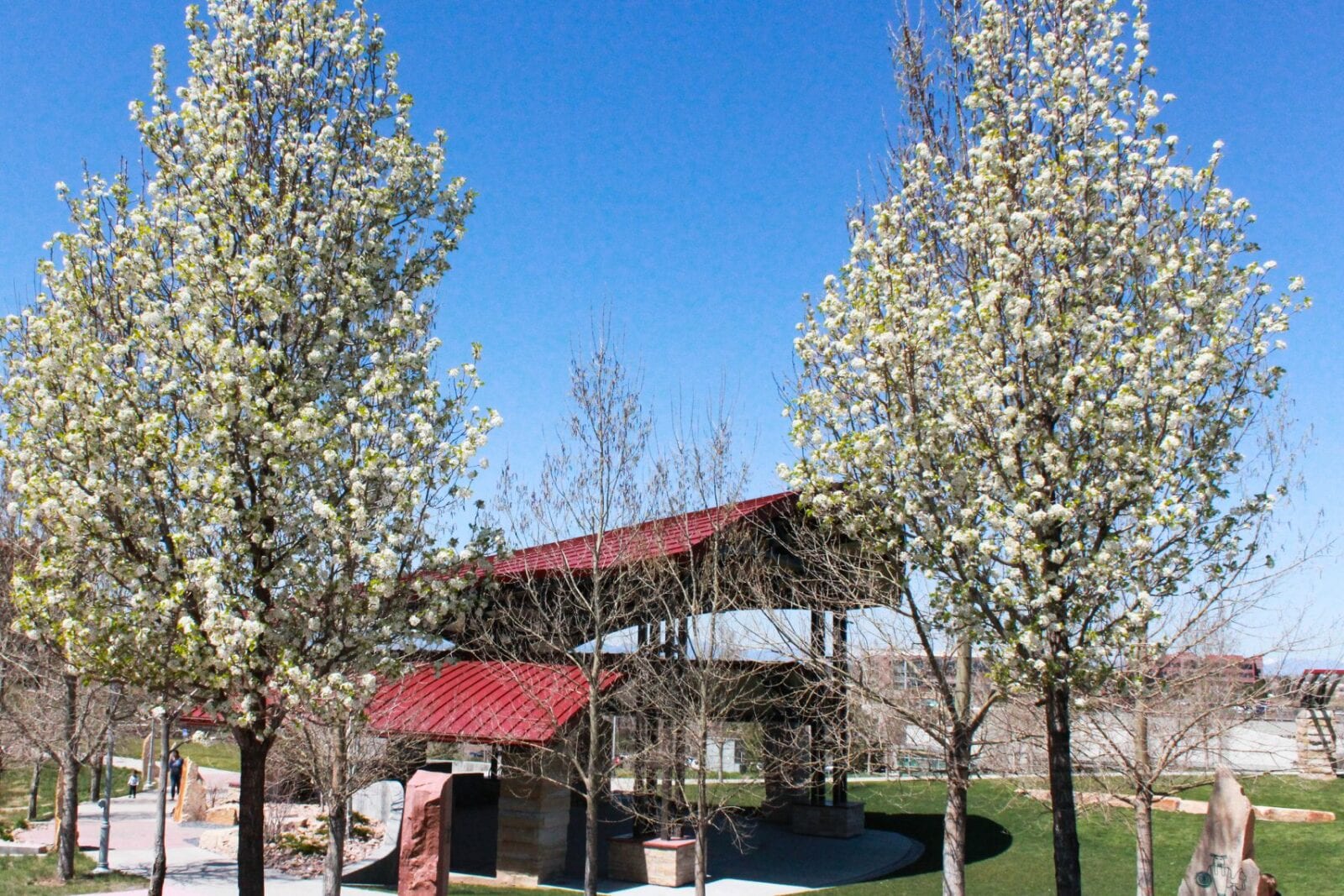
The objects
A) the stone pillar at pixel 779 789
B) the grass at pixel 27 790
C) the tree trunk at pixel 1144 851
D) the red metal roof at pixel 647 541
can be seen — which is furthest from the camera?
the grass at pixel 27 790

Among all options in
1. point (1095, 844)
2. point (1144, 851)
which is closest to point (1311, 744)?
point (1095, 844)

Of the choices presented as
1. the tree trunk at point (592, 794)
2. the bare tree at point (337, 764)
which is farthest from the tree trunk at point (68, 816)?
the tree trunk at point (592, 794)

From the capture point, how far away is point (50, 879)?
17.7 meters

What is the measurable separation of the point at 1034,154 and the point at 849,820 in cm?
1988

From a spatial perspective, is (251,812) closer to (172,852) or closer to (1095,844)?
(172,852)

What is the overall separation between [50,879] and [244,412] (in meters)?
14.0

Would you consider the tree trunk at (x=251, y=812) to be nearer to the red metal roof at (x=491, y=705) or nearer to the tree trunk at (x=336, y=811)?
the tree trunk at (x=336, y=811)

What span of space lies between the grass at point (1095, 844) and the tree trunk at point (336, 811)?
8.70 m

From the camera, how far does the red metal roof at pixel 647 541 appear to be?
16703 mm

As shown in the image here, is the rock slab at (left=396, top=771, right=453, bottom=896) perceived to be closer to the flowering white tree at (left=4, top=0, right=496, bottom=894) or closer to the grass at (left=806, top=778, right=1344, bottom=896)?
the flowering white tree at (left=4, top=0, right=496, bottom=894)

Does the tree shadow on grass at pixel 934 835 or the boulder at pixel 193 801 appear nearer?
the tree shadow on grass at pixel 934 835

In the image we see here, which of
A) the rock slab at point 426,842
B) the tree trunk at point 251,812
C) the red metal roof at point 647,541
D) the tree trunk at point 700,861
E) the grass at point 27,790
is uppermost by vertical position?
the red metal roof at point 647,541

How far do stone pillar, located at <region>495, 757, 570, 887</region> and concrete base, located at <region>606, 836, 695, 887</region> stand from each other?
40.7 inches

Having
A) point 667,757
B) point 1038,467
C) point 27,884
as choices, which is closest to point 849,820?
point 667,757
